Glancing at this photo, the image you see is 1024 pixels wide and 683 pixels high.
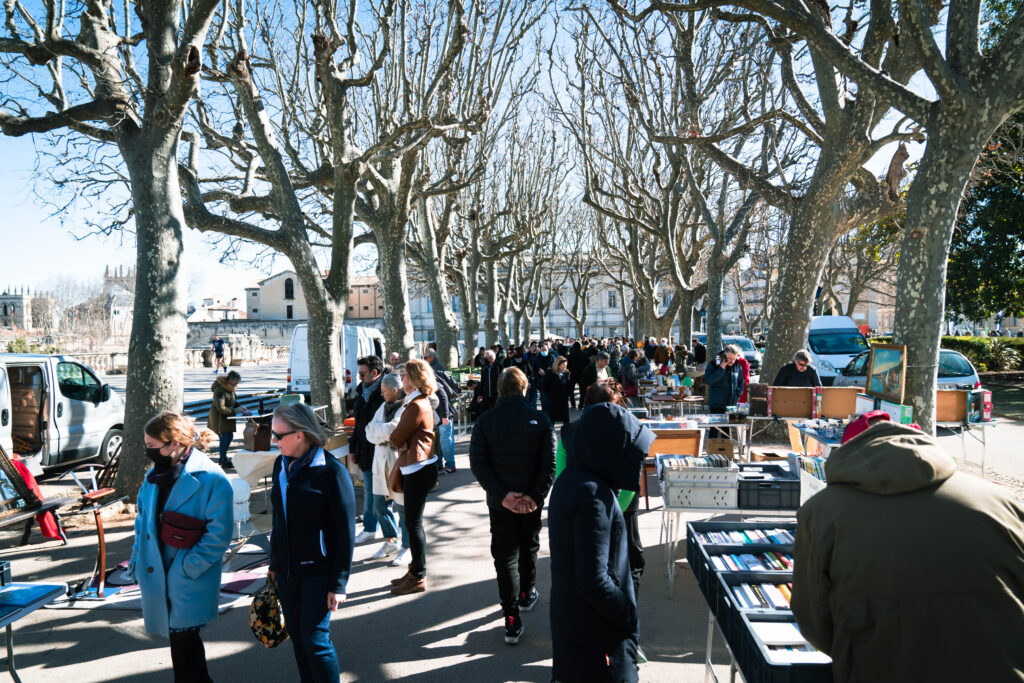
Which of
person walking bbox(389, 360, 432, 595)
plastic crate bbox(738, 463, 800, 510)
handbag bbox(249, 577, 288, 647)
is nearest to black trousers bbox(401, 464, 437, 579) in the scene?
person walking bbox(389, 360, 432, 595)

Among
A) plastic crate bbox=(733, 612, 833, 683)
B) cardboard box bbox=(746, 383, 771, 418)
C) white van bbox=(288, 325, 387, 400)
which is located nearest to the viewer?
plastic crate bbox=(733, 612, 833, 683)

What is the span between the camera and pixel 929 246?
645 cm

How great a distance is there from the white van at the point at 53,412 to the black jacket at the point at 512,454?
714 centimetres

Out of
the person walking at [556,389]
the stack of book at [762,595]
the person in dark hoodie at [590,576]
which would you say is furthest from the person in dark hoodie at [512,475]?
the person walking at [556,389]

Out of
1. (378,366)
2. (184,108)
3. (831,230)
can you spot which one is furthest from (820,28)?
(184,108)

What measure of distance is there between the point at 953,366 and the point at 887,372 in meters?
8.81

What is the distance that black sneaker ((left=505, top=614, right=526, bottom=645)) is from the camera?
4133 millimetres

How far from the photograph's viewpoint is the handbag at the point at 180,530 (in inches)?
125

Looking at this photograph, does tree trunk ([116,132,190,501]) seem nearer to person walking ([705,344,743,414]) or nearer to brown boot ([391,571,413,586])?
brown boot ([391,571,413,586])

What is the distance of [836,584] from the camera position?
2.00 metres

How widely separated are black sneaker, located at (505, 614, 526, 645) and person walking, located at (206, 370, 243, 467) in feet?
22.0

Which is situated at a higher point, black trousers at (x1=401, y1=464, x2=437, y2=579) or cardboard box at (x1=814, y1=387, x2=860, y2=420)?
cardboard box at (x1=814, y1=387, x2=860, y2=420)

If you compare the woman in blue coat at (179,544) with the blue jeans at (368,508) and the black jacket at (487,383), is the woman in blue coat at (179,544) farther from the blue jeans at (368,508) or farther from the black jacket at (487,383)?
the black jacket at (487,383)

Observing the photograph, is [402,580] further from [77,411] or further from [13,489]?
[77,411]
